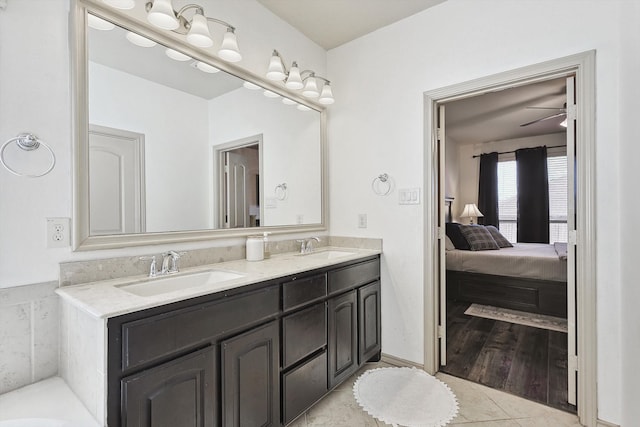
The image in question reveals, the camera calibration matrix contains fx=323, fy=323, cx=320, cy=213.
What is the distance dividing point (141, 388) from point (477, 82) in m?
2.42

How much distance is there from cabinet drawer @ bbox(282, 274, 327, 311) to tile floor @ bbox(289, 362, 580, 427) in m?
0.67

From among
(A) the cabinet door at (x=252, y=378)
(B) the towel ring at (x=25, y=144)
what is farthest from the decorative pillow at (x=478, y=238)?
(B) the towel ring at (x=25, y=144)

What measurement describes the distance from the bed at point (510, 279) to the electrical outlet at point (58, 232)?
3.77 m

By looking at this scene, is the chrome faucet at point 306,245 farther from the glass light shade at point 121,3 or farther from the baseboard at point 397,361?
the glass light shade at point 121,3

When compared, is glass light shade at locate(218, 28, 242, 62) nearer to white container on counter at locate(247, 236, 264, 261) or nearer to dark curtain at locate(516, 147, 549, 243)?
white container on counter at locate(247, 236, 264, 261)

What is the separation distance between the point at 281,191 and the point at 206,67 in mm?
968

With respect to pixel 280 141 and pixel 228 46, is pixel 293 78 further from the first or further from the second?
pixel 228 46

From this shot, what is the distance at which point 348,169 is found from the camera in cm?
274

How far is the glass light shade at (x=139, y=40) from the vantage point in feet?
5.17

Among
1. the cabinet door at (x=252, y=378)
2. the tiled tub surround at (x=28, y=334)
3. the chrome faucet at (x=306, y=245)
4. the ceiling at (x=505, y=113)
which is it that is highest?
the ceiling at (x=505, y=113)

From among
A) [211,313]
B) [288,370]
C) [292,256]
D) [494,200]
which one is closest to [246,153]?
[292,256]

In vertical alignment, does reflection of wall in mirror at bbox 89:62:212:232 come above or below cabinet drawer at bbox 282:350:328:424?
above

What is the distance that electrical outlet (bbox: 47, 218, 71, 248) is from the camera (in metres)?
1.33

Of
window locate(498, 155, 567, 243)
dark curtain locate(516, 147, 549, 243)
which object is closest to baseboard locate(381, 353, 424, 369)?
dark curtain locate(516, 147, 549, 243)
